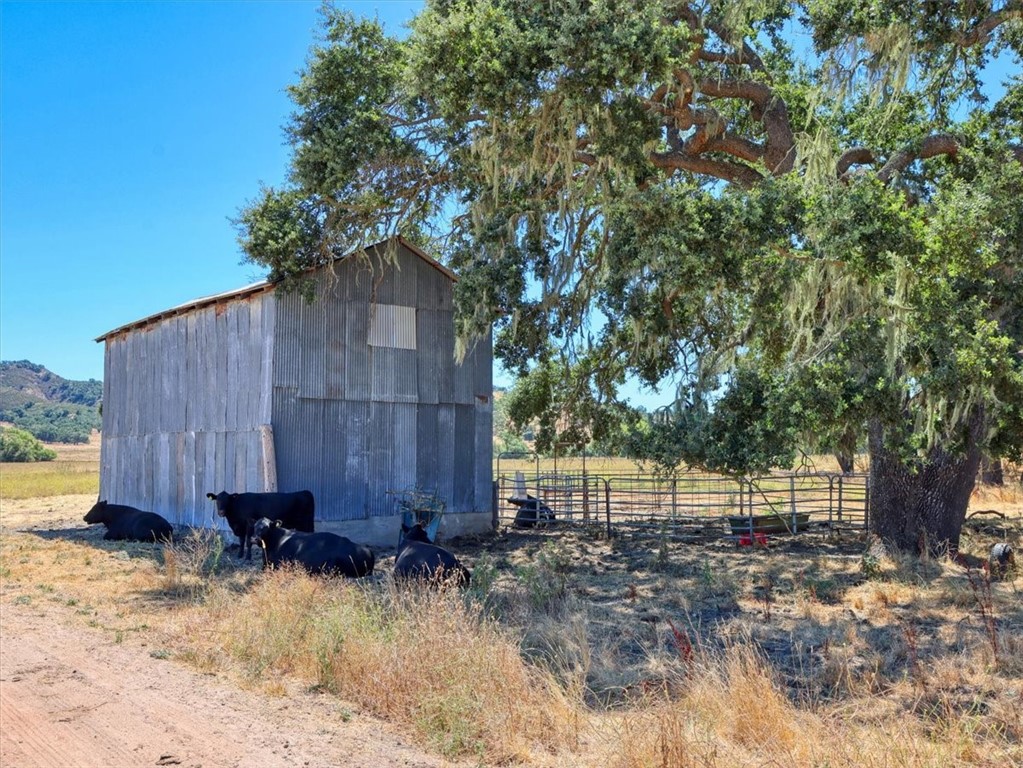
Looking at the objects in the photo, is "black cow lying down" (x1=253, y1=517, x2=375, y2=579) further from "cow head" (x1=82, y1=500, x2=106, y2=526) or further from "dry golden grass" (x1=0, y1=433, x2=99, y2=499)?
"dry golden grass" (x1=0, y1=433, x2=99, y2=499)

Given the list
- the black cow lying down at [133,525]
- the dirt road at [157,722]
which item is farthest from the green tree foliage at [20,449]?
the dirt road at [157,722]

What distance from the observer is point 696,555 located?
16.5 m

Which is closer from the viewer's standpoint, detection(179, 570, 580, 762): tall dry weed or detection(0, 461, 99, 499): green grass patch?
detection(179, 570, 580, 762): tall dry weed

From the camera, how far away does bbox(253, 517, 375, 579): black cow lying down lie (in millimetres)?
12922

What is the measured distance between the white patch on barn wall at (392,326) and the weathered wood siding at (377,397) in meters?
0.02

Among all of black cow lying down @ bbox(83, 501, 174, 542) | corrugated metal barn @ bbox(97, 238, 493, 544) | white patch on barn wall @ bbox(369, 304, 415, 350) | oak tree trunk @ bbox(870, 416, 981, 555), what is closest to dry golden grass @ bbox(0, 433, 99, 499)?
black cow lying down @ bbox(83, 501, 174, 542)

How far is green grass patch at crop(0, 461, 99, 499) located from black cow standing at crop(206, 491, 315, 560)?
871 inches

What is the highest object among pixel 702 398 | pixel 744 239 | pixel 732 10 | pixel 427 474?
pixel 732 10

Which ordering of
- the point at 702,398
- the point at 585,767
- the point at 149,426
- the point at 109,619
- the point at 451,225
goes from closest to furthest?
1. the point at 585,767
2. the point at 109,619
3. the point at 702,398
4. the point at 451,225
5. the point at 149,426

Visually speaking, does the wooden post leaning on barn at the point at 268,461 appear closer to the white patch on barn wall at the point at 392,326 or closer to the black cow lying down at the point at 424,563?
the white patch on barn wall at the point at 392,326

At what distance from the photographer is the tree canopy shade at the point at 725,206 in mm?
10750

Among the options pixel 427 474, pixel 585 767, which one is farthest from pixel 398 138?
pixel 585 767

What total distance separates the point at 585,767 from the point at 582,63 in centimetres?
906

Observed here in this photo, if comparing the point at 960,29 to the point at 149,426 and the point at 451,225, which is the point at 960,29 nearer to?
the point at 451,225
